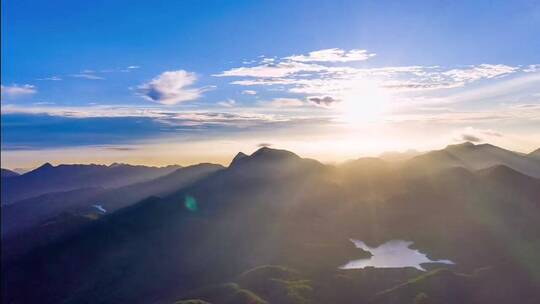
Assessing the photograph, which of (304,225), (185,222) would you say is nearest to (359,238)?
(304,225)

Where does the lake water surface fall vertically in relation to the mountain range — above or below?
below

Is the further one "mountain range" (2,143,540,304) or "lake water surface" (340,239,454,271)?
"lake water surface" (340,239,454,271)

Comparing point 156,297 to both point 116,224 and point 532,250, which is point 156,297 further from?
point 532,250

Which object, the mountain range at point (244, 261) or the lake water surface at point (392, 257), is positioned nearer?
the mountain range at point (244, 261)

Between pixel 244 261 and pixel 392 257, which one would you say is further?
pixel 392 257

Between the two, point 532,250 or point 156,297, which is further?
point 532,250

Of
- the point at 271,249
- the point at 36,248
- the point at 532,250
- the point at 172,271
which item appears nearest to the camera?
the point at 36,248

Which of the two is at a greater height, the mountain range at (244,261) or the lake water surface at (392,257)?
the mountain range at (244,261)

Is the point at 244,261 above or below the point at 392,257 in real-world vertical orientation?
above
